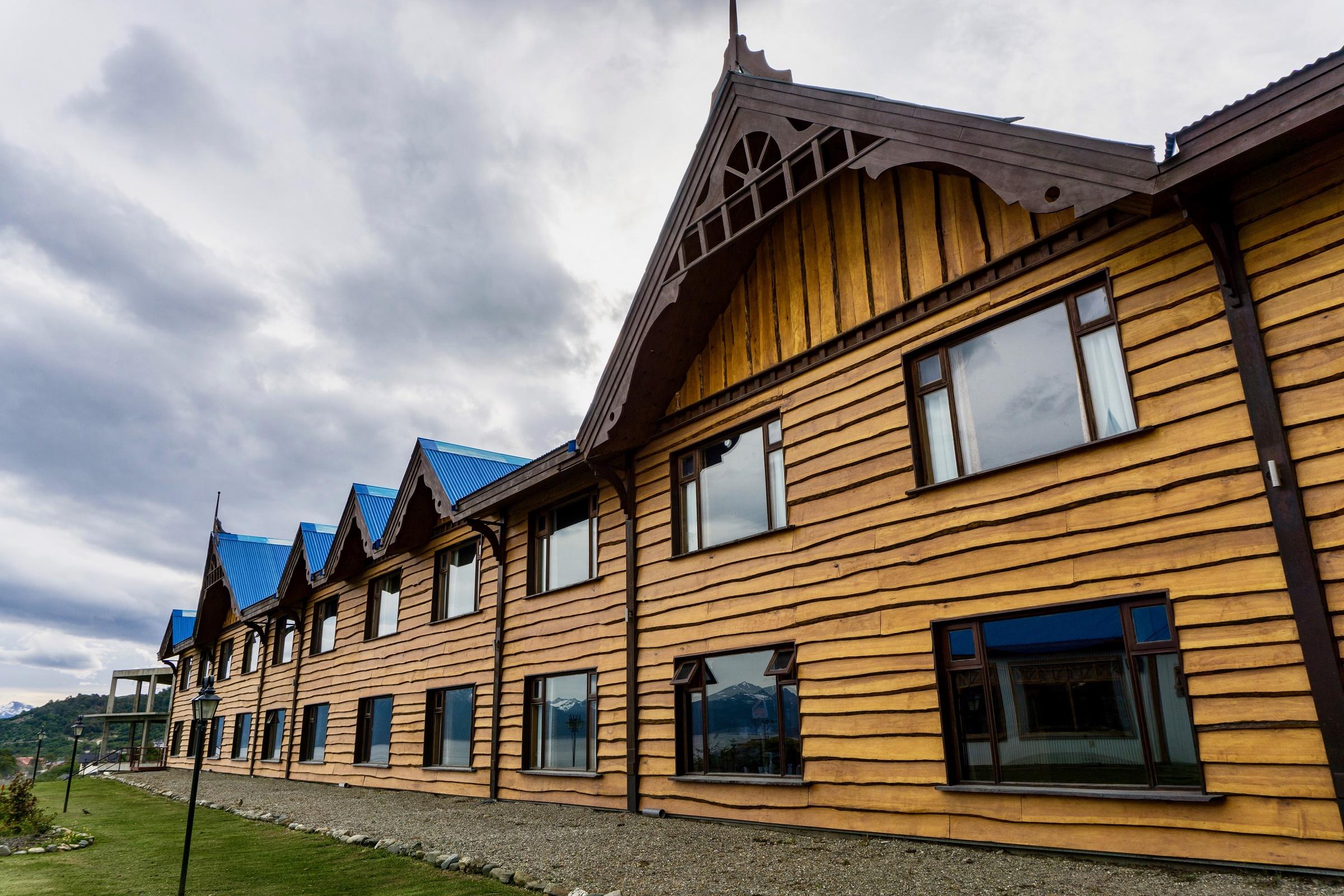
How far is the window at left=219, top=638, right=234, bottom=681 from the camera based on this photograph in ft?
104

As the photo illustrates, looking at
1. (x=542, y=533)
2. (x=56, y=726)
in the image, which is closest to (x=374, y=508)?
(x=542, y=533)

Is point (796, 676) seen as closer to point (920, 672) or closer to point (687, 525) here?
point (920, 672)

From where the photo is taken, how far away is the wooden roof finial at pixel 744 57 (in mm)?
10562

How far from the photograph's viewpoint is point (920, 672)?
8258mm

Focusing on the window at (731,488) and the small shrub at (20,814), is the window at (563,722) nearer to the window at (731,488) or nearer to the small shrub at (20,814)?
the window at (731,488)

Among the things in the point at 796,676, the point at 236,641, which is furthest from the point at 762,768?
the point at 236,641

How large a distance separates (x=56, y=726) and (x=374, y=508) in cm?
6824

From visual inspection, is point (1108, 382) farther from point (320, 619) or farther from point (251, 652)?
point (251, 652)

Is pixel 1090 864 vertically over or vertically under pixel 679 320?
under

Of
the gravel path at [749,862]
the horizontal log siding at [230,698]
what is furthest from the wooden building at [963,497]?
the horizontal log siding at [230,698]

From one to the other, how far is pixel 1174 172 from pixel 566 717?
1079 cm

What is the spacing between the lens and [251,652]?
2933 centimetres

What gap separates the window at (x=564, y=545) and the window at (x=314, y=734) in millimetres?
10527

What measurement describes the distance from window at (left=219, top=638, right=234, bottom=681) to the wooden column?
108ft
